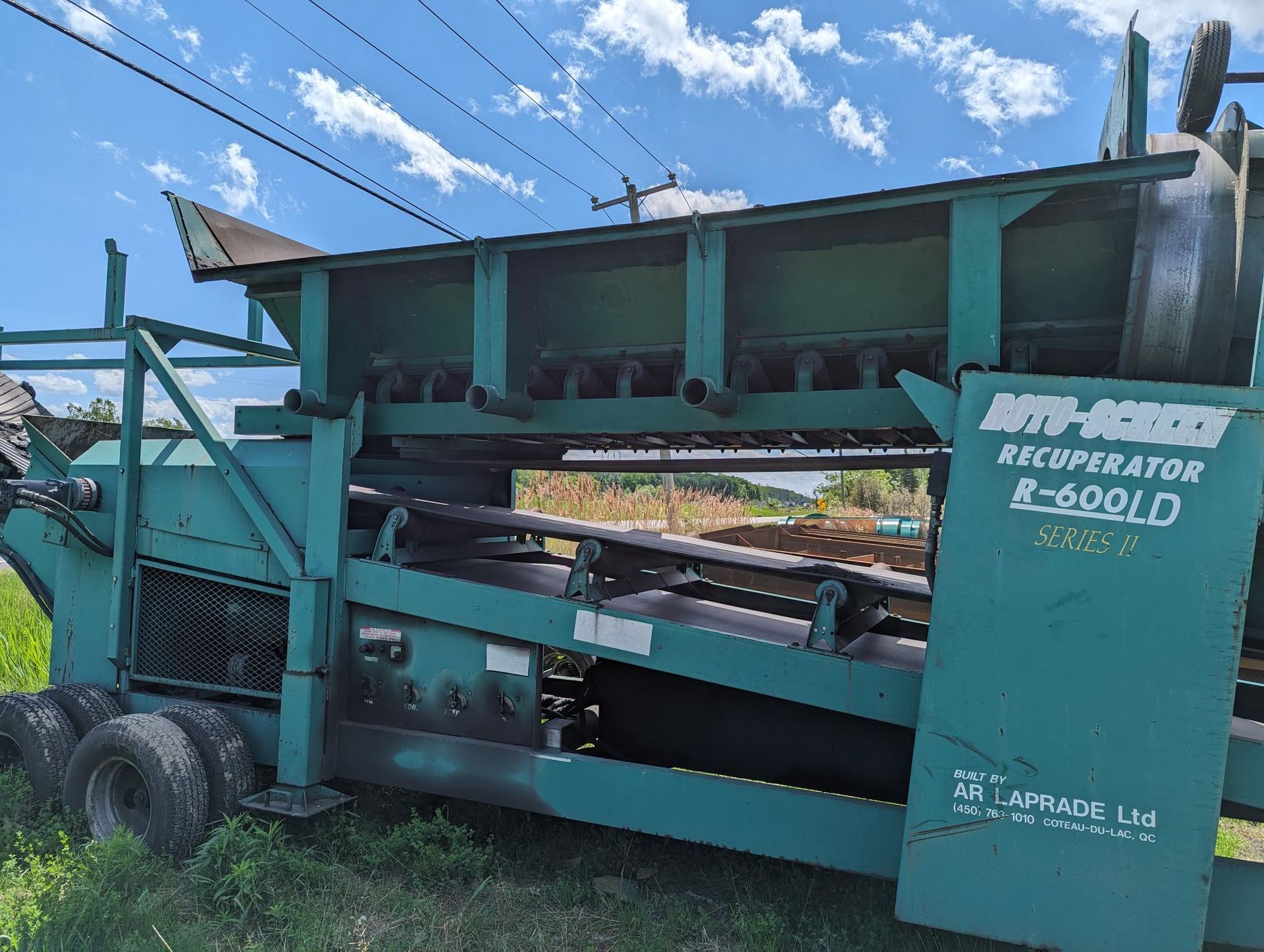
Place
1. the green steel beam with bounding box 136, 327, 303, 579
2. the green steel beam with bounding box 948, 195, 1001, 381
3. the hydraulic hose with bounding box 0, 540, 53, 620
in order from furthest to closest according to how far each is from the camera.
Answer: the hydraulic hose with bounding box 0, 540, 53, 620
the green steel beam with bounding box 136, 327, 303, 579
the green steel beam with bounding box 948, 195, 1001, 381

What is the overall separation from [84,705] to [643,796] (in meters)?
2.78

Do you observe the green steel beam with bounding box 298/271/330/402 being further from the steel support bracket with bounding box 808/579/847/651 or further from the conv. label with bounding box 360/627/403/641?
the steel support bracket with bounding box 808/579/847/651

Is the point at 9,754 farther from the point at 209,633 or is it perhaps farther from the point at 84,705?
the point at 209,633

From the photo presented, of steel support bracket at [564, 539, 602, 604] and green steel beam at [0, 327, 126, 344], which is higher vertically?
green steel beam at [0, 327, 126, 344]

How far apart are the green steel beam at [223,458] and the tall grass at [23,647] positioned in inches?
164

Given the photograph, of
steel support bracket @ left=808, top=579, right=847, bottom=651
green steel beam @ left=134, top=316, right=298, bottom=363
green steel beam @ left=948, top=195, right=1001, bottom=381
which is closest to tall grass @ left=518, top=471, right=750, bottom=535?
green steel beam @ left=134, top=316, right=298, bottom=363

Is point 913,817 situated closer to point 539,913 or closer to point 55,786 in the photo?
point 539,913

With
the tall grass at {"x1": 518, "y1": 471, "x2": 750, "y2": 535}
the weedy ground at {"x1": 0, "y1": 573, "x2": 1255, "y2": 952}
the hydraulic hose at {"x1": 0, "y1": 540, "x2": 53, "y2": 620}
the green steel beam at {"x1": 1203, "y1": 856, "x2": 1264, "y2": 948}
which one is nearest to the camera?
the green steel beam at {"x1": 1203, "y1": 856, "x2": 1264, "y2": 948}

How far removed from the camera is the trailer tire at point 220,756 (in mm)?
3570

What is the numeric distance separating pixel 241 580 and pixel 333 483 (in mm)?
745

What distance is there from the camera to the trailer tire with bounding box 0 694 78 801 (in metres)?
3.87

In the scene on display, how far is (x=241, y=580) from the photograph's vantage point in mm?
4023

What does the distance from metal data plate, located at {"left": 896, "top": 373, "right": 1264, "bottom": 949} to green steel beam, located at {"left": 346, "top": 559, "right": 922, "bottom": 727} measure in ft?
0.96

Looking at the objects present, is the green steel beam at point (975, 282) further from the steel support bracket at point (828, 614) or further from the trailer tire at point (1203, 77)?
the steel support bracket at point (828, 614)
